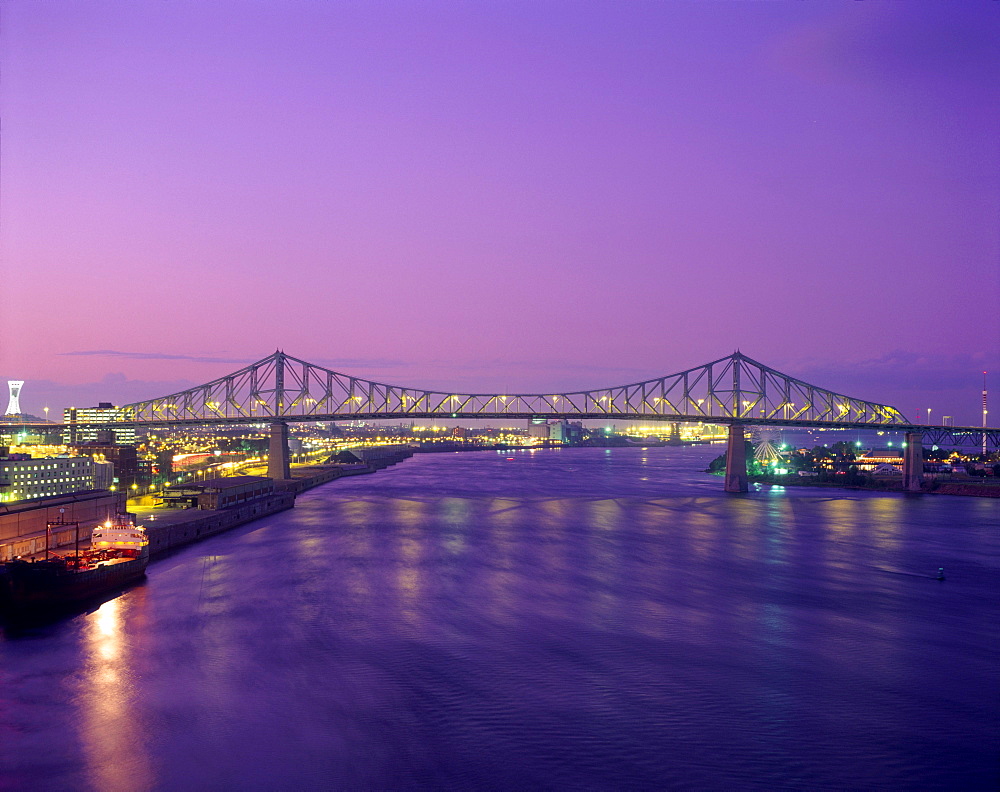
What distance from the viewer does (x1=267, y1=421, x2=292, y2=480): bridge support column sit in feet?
195

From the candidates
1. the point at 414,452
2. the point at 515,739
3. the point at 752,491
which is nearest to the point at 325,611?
the point at 515,739

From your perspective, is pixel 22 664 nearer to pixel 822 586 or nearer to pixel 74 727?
pixel 74 727

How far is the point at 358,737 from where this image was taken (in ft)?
43.9

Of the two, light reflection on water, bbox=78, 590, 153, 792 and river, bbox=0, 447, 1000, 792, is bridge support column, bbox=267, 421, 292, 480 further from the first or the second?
light reflection on water, bbox=78, 590, 153, 792

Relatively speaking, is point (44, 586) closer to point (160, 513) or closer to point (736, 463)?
point (160, 513)

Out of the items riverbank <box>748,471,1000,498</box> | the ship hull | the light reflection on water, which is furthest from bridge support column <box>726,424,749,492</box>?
the light reflection on water

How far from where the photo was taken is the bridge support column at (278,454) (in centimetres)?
5931

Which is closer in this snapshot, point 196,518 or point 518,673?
point 518,673

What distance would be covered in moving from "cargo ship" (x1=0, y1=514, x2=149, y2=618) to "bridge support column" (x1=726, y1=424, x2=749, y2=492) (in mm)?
46638

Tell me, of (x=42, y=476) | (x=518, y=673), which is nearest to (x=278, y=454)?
(x=42, y=476)

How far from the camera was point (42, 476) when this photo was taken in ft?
127

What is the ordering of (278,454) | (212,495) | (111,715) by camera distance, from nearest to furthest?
(111,715) → (212,495) → (278,454)

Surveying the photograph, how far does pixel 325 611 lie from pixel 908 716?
15788 mm

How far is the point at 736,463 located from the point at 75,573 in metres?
50.5
